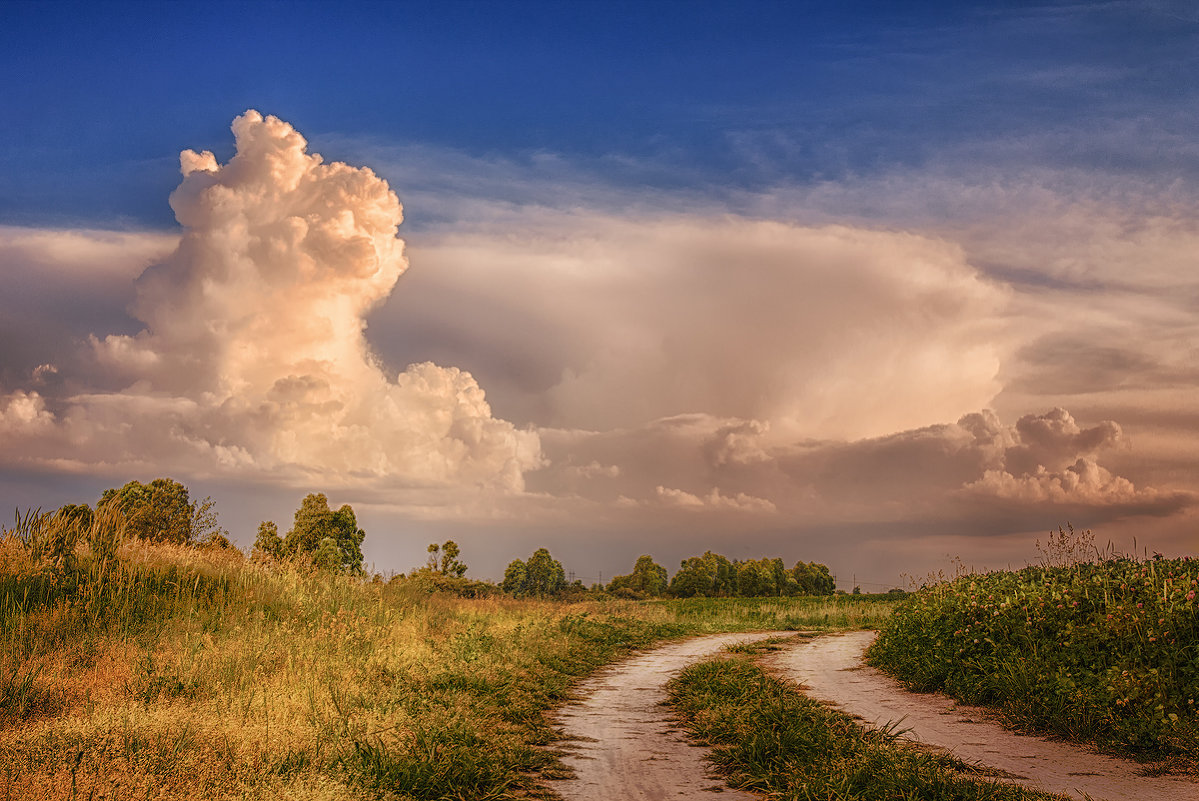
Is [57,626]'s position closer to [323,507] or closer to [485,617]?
[485,617]

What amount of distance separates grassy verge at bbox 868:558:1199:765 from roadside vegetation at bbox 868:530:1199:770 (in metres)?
0.01

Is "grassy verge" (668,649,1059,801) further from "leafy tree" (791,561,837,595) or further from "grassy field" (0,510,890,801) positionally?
"leafy tree" (791,561,837,595)

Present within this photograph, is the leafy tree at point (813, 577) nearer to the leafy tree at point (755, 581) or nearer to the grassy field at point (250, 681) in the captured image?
the leafy tree at point (755, 581)

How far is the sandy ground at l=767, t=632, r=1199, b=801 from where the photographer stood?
23.0 feet

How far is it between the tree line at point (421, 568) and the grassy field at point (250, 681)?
1817 millimetres

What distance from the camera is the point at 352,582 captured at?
1711 cm

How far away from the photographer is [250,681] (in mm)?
9500

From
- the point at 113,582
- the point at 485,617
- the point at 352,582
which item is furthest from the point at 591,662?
the point at 113,582

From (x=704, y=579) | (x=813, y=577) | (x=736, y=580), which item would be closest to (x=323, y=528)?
(x=704, y=579)

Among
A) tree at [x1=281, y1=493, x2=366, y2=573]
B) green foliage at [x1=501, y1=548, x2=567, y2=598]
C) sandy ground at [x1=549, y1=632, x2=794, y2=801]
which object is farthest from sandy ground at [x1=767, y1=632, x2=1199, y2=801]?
green foliage at [x1=501, y1=548, x2=567, y2=598]

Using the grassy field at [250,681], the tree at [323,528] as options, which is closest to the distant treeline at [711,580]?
the tree at [323,528]

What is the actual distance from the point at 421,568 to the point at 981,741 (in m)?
19.6

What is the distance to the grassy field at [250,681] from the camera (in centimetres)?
591

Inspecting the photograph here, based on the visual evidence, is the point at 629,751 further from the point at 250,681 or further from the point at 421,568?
the point at 421,568
